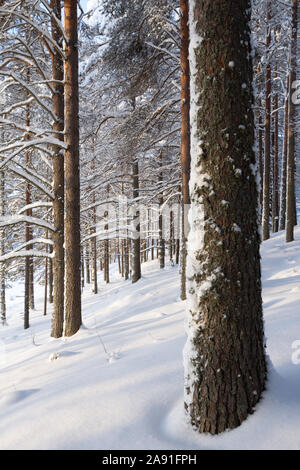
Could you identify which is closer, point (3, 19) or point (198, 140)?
point (198, 140)

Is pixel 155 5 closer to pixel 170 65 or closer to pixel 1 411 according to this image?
pixel 170 65

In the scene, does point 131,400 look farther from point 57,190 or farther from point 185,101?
point 185,101

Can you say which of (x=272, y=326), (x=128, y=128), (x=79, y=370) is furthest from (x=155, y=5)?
(x=79, y=370)

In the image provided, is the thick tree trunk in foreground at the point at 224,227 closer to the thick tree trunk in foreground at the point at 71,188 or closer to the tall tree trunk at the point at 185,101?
the thick tree trunk in foreground at the point at 71,188

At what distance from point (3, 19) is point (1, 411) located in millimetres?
7576

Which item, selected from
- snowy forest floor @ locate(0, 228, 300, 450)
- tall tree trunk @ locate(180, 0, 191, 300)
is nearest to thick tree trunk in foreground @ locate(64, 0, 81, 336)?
snowy forest floor @ locate(0, 228, 300, 450)

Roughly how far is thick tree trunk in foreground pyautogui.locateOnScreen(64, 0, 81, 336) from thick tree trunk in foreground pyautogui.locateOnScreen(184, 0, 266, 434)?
13.2 feet

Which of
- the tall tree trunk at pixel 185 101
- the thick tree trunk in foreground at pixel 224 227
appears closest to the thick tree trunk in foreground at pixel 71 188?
the tall tree trunk at pixel 185 101

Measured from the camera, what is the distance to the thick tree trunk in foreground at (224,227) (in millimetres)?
1944

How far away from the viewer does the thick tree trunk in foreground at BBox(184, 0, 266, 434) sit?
1944 millimetres

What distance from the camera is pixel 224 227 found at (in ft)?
6.46

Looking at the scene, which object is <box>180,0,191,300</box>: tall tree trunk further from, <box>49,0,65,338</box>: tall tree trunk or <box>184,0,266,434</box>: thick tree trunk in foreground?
<box>184,0,266,434</box>: thick tree trunk in foreground

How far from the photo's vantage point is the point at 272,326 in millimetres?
3764

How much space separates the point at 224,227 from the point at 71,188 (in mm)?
4384
